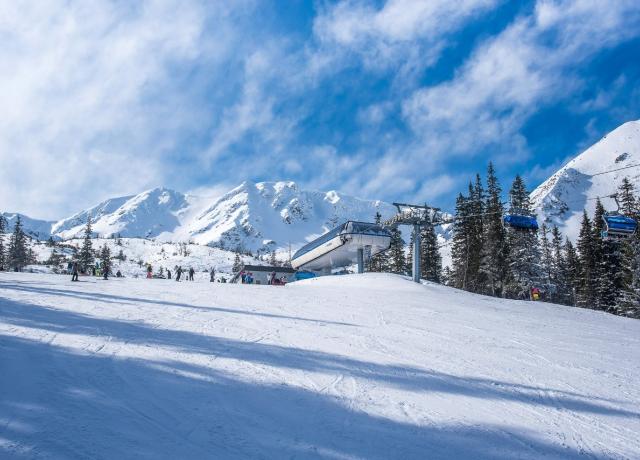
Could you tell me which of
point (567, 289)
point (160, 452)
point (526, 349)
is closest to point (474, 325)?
point (526, 349)

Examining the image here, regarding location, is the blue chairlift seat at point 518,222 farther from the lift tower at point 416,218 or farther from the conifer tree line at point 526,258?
the conifer tree line at point 526,258

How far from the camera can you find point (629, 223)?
824 inches

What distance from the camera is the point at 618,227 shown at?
20734mm

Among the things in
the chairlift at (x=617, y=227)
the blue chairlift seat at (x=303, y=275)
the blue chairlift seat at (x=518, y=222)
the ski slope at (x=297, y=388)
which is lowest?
the ski slope at (x=297, y=388)

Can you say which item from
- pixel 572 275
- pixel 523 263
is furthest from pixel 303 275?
pixel 572 275

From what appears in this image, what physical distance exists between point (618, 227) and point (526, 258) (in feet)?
63.8

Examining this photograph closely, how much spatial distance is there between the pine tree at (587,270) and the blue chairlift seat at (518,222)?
2185 centimetres

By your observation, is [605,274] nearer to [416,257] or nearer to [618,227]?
[618,227]

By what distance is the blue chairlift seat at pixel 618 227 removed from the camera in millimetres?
20688

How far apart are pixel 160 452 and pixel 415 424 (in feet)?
11.4

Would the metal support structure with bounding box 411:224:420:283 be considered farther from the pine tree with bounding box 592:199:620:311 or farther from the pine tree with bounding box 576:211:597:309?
the pine tree with bounding box 576:211:597:309

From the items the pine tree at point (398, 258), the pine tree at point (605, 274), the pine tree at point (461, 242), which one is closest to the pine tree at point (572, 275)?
the pine tree at point (605, 274)

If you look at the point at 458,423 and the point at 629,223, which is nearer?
the point at 458,423

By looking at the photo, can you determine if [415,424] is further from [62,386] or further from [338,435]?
[62,386]
